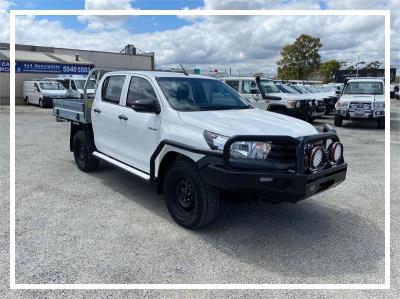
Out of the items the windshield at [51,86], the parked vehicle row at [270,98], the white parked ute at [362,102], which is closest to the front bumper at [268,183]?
the parked vehicle row at [270,98]

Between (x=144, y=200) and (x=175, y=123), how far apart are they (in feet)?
4.67

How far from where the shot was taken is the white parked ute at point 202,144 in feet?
11.7

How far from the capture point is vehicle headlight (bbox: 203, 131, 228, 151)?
146 inches

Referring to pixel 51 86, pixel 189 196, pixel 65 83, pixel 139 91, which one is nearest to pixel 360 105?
pixel 139 91

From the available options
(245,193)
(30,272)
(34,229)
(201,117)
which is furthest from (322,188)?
(34,229)

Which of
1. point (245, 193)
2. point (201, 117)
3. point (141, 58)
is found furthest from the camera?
point (141, 58)

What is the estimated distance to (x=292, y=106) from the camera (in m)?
12.5

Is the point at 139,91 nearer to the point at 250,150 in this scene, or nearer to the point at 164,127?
the point at 164,127

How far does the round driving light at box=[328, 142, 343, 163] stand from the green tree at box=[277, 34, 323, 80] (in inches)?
887

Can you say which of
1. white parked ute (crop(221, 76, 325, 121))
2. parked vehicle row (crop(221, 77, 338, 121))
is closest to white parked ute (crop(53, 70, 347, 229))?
parked vehicle row (crop(221, 77, 338, 121))

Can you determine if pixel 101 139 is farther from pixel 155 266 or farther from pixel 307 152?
pixel 307 152

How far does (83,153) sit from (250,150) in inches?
151

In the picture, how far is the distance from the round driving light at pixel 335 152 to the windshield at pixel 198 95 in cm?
147

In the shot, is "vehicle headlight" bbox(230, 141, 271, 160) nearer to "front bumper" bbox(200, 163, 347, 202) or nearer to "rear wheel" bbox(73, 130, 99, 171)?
"front bumper" bbox(200, 163, 347, 202)
